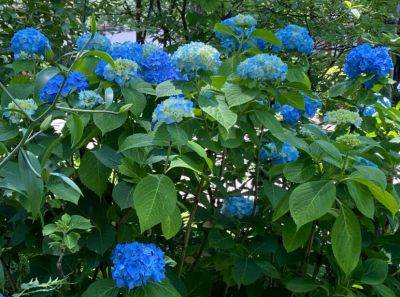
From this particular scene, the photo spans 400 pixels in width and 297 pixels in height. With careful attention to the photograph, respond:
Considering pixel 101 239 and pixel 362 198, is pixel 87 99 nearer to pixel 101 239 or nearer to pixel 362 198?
pixel 101 239

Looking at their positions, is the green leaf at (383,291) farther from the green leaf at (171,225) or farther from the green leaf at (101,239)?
the green leaf at (101,239)

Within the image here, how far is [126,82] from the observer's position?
183 centimetres

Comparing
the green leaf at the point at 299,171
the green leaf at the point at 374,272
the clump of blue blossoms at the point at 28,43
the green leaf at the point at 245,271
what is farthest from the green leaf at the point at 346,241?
the clump of blue blossoms at the point at 28,43

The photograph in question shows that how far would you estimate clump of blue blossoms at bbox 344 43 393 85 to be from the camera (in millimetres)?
2150

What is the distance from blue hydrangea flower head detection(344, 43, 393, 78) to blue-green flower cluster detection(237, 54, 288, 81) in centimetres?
53

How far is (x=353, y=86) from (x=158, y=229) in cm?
88

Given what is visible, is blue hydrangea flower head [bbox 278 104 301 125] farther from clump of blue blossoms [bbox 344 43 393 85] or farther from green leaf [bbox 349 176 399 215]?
green leaf [bbox 349 176 399 215]

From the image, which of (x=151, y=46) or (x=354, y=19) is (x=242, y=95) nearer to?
(x=151, y=46)

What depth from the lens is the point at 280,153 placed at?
1.99 m

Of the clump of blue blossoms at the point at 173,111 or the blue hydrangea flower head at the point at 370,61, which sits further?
the blue hydrangea flower head at the point at 370,61

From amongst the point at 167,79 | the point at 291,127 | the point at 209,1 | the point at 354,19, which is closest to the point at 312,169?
the point at 291,127

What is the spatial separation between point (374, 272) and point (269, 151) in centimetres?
50

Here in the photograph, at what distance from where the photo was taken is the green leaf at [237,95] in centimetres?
171

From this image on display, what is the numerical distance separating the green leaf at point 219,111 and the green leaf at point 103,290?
527 millimetres
